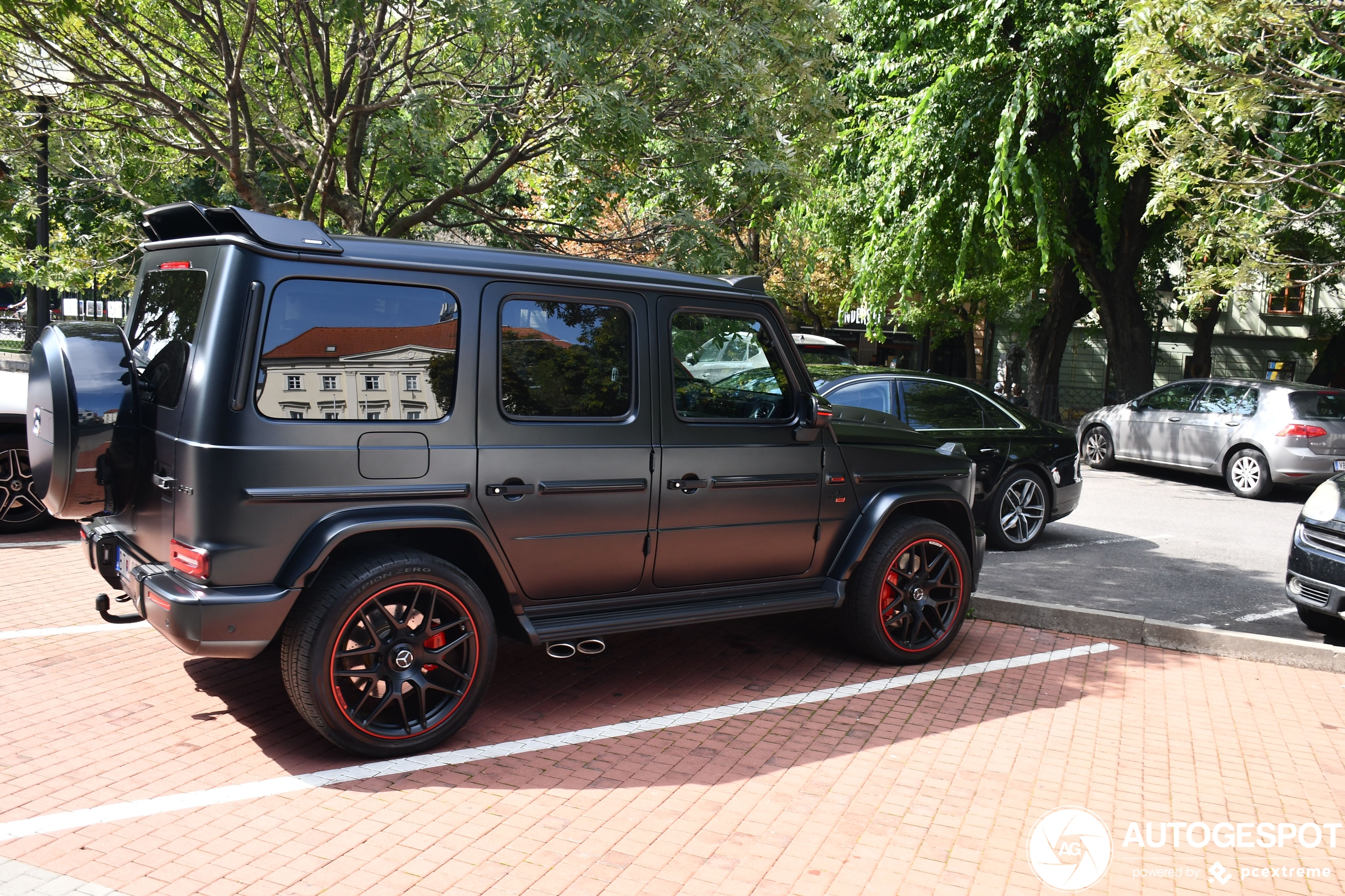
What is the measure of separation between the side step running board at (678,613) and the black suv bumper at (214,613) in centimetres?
110

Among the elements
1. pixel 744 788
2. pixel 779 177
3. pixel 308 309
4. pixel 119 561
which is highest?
pixel 779 177

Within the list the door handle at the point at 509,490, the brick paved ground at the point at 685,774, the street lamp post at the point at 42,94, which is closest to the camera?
the brick paved ground at the point at 685,774

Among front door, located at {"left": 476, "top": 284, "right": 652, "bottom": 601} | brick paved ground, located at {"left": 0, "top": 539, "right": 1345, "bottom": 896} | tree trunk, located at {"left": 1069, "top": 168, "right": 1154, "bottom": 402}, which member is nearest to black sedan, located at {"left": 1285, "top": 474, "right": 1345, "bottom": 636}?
brick paved ground, located at {"left": 0, "top": 539, "right": 1345, "bottom": 896}

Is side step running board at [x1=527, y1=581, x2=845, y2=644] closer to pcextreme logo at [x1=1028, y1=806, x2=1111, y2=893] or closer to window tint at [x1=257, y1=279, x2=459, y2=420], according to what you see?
window tint at [x1=257, y1=279, x2=459, y2=420]

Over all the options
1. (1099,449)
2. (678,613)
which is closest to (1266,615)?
(678,613)

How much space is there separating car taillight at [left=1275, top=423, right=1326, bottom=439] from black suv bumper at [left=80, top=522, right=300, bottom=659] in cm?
1294

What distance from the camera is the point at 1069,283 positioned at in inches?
849

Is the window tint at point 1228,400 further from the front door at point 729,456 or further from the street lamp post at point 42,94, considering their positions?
the street lamp post at point 42,94

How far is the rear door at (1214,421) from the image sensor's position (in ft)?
45.4

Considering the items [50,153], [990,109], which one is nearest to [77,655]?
[50,153]

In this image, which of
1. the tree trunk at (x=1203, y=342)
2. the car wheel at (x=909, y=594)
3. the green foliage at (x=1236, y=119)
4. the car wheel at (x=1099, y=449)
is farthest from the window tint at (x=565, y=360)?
the tree trunk at (x=1203, y=342)

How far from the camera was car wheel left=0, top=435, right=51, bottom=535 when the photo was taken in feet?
26.3

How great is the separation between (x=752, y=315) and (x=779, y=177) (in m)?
3.82

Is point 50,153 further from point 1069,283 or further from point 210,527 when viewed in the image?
point 1069,283
